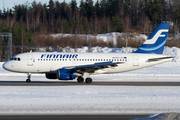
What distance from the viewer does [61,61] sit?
94.3ft

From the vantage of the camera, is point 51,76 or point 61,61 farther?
point 61,61

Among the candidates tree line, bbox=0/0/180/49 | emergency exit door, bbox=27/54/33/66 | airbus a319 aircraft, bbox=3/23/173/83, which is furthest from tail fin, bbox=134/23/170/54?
tree line, bbox=0/0/180/49

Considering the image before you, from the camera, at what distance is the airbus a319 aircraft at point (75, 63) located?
27864mm

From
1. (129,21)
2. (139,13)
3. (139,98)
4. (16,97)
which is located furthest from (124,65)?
(139,13)

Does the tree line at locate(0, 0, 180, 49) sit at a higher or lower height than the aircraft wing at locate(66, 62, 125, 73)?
higher

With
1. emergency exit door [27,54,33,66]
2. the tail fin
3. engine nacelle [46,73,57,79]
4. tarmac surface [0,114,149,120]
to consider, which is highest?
the tail fin

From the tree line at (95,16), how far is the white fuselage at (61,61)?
238ft

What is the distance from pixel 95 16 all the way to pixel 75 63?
9402 centimetres

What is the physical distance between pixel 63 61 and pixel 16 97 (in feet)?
41.4

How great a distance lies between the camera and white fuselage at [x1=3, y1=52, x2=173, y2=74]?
28391 millimetres

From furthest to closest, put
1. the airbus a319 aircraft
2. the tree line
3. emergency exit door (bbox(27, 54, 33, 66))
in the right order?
the tree line → emergency exit door (bbox(27, 54, 33, 66)) → the airbus a319 aircraft

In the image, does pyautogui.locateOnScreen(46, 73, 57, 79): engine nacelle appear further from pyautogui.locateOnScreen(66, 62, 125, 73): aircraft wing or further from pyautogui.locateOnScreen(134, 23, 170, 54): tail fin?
pyautogui.locateOnScreen(134, 23, 170, 54): tail fin

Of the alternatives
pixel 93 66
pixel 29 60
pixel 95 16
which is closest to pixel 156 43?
pixel 93 66

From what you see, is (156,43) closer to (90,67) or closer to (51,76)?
(90,67)
